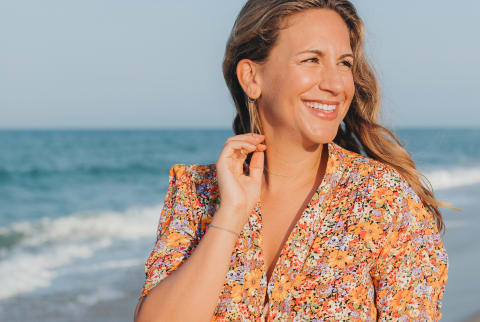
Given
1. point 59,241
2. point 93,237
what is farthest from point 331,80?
point 93,237

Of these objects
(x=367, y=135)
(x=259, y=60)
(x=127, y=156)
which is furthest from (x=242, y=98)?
(x=127, y=156)

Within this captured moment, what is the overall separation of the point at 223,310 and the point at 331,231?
0.58 meters

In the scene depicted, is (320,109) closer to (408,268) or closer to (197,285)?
(408,268)

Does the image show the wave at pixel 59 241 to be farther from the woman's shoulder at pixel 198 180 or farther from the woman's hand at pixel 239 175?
the woman's hand at pixel 239 175

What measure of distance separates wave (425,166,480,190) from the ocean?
3 centimetres

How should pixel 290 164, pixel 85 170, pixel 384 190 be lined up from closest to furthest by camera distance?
pixel 384 190
pixel 290 164
pixel 85 170

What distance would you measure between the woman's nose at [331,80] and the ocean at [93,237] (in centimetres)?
65

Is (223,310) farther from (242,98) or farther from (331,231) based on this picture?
(242,98)

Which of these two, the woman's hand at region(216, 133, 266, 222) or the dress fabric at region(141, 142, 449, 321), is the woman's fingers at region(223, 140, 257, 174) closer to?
the woman's hand at region(216, 133, 266, 222)

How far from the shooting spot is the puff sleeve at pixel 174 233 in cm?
268

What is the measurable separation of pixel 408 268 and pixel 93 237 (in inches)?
370

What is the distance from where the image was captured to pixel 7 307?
6504 millimetres

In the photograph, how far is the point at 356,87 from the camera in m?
3.03

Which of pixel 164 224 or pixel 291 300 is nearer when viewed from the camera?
pixel 291 300
